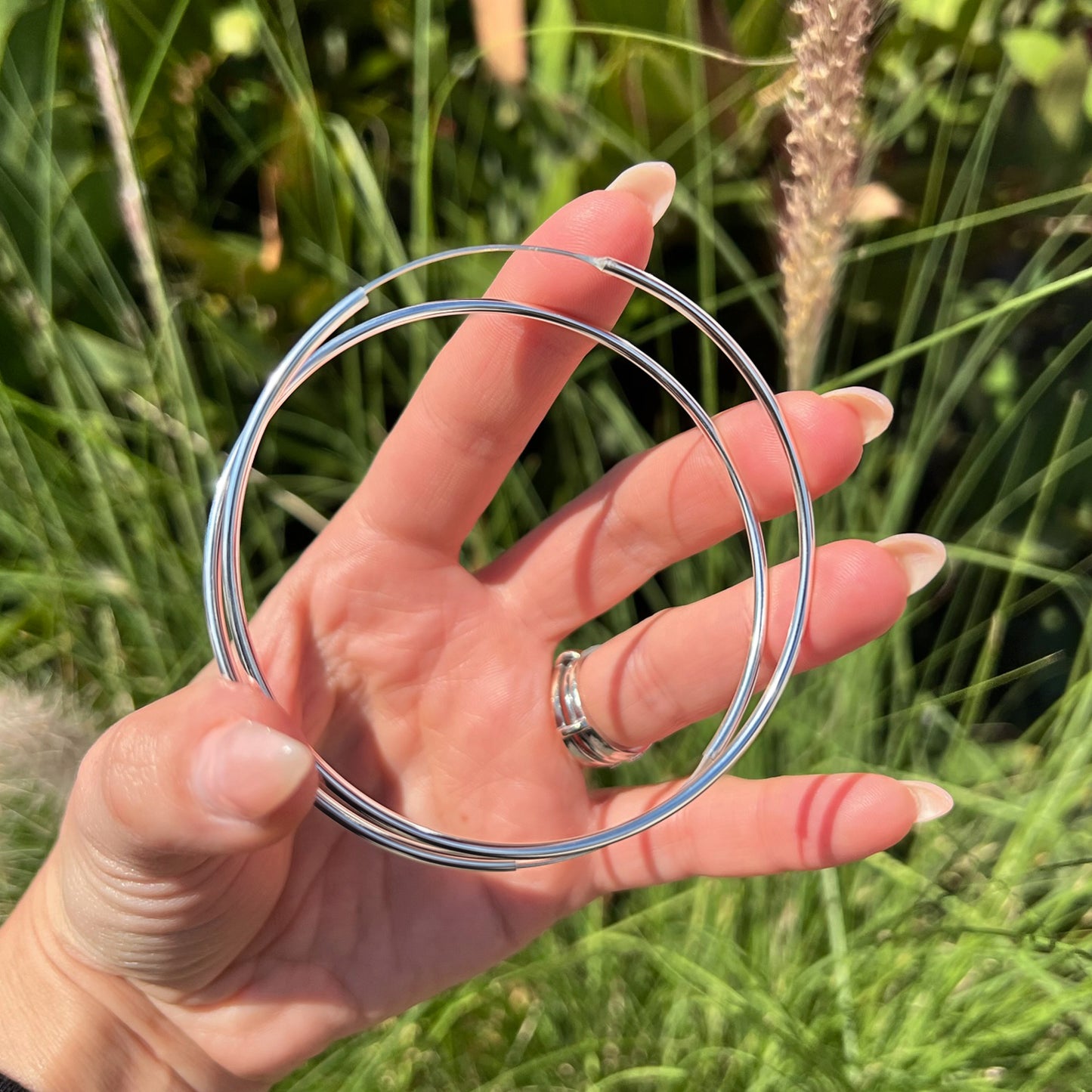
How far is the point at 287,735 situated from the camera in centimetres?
49

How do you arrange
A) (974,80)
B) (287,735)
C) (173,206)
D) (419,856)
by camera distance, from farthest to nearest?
(173,206)
(974,80)
(419,856)
(287,735)

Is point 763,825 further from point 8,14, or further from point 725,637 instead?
point 8,14

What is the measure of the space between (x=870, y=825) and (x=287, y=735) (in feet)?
1.23

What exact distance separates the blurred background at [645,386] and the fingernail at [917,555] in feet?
0.42

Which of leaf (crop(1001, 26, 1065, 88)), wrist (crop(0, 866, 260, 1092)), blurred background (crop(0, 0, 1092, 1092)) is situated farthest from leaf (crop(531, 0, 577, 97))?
wrist (crop(0, 866, 260, 1092))

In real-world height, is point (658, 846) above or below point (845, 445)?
below

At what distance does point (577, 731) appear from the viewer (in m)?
0.73

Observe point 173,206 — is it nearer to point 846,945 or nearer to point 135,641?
point 135,641

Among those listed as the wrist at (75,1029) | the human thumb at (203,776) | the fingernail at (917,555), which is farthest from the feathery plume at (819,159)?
the wrist at (75,1029)

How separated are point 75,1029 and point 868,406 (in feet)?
2.17

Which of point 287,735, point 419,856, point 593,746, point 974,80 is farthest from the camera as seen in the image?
point 974,80

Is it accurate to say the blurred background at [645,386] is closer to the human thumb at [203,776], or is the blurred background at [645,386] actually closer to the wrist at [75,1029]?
the wrist at [75,1029]

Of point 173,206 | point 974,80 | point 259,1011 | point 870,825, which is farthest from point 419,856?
point 974,80

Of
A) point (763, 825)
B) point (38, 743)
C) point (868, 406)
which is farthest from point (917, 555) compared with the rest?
point (38, 743)
